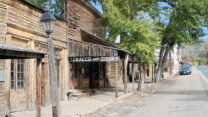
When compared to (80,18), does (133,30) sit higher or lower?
lower

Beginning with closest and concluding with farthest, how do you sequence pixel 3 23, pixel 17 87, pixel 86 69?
pixel 3 23
pixel 17 87
pixel 86 69

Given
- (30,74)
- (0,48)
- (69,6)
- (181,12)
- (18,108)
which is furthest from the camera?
(181,12)

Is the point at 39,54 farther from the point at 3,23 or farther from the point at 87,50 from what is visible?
the point at 87,50

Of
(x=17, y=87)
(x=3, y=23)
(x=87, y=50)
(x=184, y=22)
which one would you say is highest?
(x=184, y=22)

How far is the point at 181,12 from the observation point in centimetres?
2172

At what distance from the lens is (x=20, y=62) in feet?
32.2

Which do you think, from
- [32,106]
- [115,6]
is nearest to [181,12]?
[115,6]

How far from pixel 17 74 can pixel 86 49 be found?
5646 mm

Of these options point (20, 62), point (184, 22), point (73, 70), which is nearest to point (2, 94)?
point (20, 62)

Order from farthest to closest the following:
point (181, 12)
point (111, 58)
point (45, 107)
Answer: point (181, 12)
point (111, 58)
point (45, 107)

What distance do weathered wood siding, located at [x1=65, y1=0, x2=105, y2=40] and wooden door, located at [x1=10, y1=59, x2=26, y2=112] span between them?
15.7 feet

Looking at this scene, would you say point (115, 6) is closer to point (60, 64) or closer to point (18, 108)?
point (60, 64)

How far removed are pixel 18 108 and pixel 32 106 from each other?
66cm

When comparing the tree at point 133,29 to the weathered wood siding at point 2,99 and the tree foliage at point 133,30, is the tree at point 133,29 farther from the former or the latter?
the weathered wood siding at point 2,99
